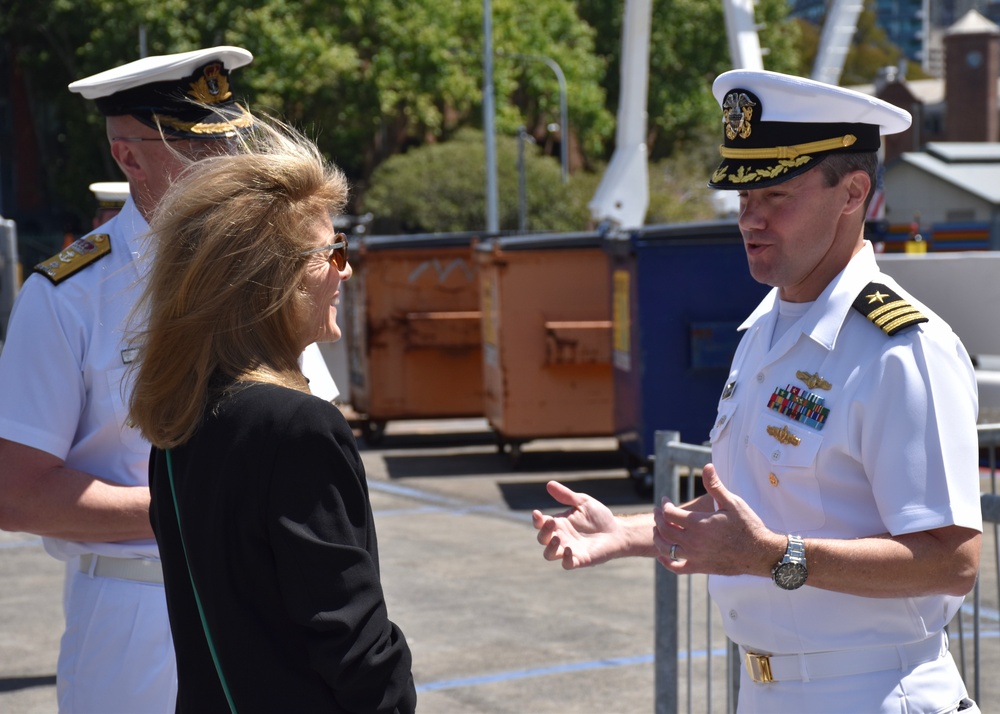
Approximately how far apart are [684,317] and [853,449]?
7.33m

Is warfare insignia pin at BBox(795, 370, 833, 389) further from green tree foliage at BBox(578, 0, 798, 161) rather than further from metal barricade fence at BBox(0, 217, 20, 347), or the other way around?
green tree foliage at BBox(578, 0, 798, 161)

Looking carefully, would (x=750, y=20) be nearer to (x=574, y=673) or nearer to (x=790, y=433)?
(x=574, y=673)

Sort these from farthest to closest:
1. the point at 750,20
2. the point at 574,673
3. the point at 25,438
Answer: the point at 750,20, the point at 574,673, the point at 25,438

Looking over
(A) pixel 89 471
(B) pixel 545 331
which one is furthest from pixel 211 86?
(B) pixel 545 331

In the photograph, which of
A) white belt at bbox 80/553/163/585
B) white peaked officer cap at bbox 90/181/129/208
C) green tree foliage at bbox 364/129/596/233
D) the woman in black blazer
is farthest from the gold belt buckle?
green tree foliage at bbox 364/129/596/233

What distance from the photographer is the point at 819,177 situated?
2516 mm

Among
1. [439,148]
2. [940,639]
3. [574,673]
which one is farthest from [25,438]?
[439,148]

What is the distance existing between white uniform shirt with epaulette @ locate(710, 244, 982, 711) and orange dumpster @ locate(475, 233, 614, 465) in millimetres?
8682

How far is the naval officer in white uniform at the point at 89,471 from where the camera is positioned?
2.67 meters

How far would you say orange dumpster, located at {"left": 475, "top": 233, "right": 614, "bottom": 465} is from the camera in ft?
37.1

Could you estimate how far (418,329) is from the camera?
13.0 m

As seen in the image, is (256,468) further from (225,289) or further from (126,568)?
(126,568)

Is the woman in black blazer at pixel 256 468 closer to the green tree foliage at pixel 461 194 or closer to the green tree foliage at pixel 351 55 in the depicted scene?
the green tree foliage at pixel 461 194

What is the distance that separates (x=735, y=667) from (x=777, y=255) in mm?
1482
